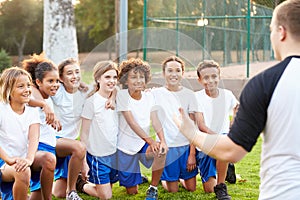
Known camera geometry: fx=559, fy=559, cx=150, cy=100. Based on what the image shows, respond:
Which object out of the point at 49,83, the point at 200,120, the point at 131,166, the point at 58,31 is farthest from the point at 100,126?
the point at 58,31

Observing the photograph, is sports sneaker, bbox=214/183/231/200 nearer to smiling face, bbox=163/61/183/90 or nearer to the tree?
smiling face, bbox=163/61/183/90

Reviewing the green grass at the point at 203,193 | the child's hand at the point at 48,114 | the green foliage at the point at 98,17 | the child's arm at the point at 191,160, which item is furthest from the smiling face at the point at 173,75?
the green foliage at the point at 98,17

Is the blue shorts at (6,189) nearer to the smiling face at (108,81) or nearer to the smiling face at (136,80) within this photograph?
the smiling face at (108,81)

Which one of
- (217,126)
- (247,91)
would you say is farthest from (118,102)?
(247,91)

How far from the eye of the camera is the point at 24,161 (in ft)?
13.8

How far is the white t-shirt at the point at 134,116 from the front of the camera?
199 inches

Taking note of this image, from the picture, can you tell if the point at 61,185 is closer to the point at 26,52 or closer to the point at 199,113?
the point at 199,113

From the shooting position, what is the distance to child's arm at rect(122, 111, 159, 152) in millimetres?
5062

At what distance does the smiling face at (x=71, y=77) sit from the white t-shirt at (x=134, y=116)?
0.45 m

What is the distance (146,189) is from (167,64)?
1.33 meters

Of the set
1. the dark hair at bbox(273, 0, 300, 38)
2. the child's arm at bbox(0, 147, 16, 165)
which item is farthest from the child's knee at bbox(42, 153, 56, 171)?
the dark hair at bbox(273, 0, 300, 38)

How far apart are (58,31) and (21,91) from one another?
19.5ft

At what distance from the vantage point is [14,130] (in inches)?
173

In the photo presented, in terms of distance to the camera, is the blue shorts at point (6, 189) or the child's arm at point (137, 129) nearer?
the blue shorts at point (6, 189)
